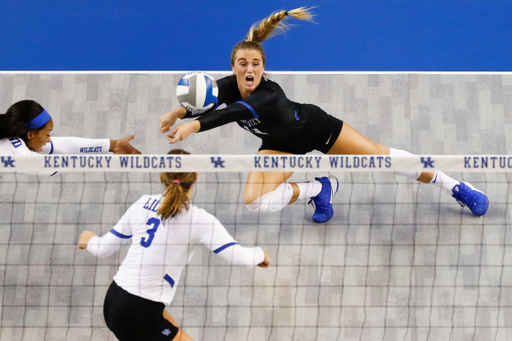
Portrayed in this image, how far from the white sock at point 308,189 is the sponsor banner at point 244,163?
1.16m

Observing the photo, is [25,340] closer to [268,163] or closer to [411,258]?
[268,163]

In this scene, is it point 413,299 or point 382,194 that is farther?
point 382,194

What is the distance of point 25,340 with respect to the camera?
3541mm

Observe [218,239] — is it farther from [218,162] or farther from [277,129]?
[277,129]

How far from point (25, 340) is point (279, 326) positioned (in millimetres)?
1796

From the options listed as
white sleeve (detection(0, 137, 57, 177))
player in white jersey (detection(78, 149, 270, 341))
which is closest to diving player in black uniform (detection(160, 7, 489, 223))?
player in white jersey (detection(78, 149, 270, 341))

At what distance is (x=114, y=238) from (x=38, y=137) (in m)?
1.12

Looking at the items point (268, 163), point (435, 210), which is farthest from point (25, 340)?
point (435, 210)
